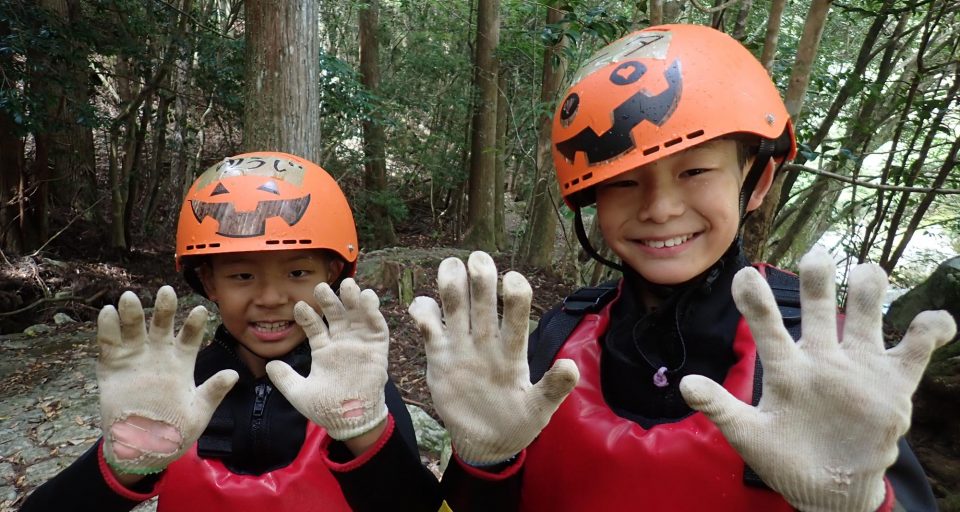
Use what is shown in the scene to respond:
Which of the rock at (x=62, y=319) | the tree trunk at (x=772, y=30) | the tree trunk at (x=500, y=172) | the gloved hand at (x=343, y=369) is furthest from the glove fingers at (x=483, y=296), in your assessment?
the tree trunk at (x=500, y=172)

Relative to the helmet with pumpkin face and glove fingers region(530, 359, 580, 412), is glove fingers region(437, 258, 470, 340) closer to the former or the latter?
glove fingers region(530, 359, 580, 412)

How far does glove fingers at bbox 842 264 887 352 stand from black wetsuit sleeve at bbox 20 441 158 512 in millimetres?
1809

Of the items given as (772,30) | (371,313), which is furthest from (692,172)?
(772,30)

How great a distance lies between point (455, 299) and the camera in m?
1.36

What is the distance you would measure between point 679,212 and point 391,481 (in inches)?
43.1

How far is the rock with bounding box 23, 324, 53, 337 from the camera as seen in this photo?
6586 millimetres

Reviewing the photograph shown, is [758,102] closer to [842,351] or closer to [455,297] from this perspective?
[842,351]

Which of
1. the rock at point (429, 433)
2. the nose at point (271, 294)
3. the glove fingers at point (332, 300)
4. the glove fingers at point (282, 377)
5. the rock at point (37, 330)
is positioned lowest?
the rock at point (429, 433)

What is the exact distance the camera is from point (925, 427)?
146 inches

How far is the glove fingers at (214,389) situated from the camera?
1522 millimetres

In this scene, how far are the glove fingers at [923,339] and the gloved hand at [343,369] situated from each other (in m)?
1.16

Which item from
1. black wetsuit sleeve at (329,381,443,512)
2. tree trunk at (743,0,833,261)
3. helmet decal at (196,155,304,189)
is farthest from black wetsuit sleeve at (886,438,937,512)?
tree trunk at (743,0,833,261)

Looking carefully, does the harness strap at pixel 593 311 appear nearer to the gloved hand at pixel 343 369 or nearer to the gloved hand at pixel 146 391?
the gloved hand at pixel 343 369

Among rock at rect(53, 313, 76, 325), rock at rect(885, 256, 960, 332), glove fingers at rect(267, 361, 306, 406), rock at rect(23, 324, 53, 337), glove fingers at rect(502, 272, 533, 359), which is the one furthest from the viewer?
rock at rect(53, 313, 76, 325)
